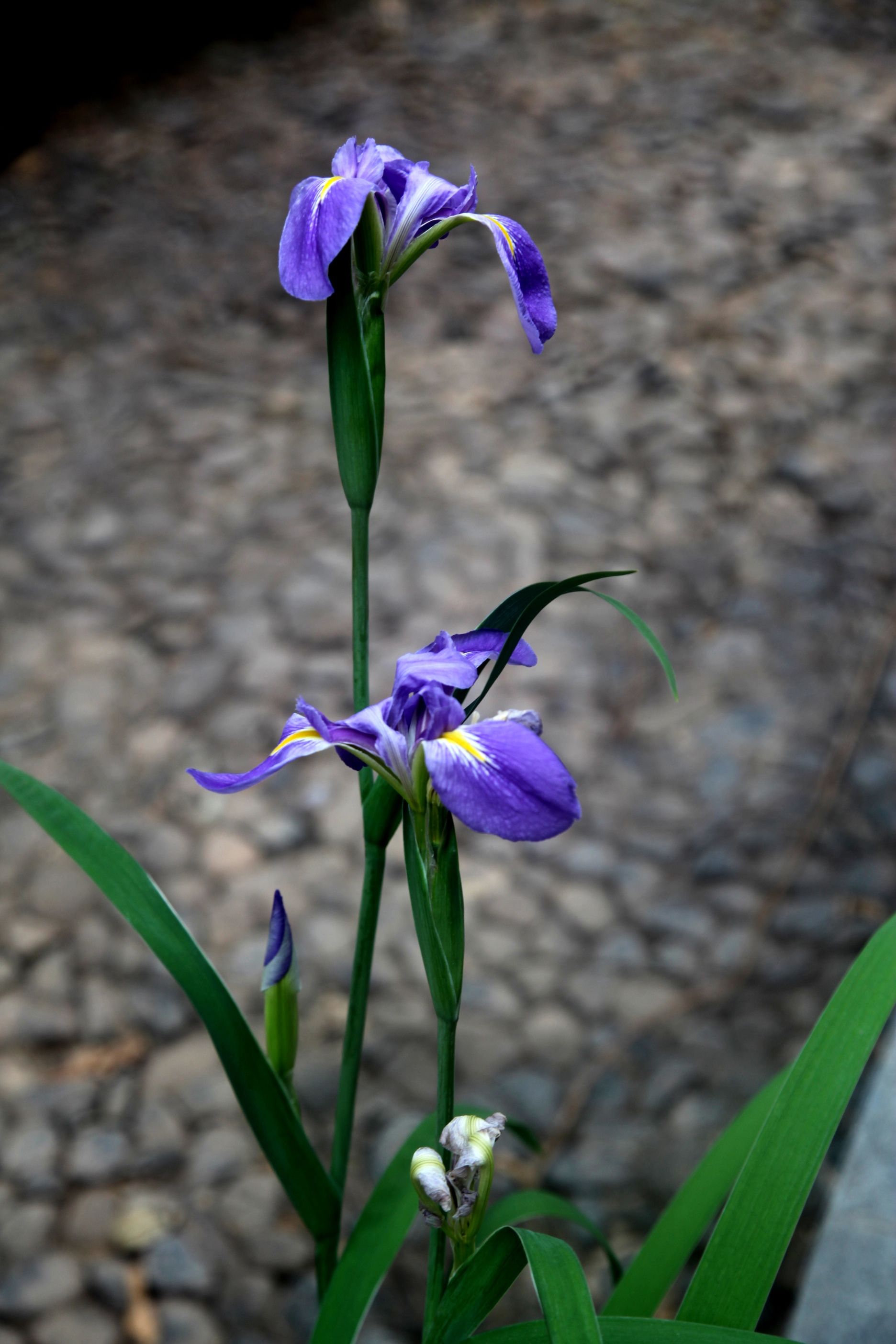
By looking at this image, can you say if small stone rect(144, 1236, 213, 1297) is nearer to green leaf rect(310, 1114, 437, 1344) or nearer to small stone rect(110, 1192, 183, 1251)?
small stone rect(110, 1192, 183, 1251)

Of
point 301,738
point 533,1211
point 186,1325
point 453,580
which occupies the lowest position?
point 186,1325

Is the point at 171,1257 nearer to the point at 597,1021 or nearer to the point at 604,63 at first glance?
the point at 597,1021

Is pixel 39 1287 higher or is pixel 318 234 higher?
pixel 318 234

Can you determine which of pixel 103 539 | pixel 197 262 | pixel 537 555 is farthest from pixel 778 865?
pixel 197 262

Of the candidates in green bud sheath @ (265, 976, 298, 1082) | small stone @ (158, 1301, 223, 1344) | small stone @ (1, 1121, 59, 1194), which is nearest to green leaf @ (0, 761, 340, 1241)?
green bud sheath @ (265, 976, 298, 1082)

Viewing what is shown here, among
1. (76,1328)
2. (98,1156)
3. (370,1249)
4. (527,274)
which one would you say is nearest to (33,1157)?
(98,1156)

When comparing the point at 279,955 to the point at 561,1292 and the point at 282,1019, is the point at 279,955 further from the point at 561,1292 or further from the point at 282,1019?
the point at 561,1292
